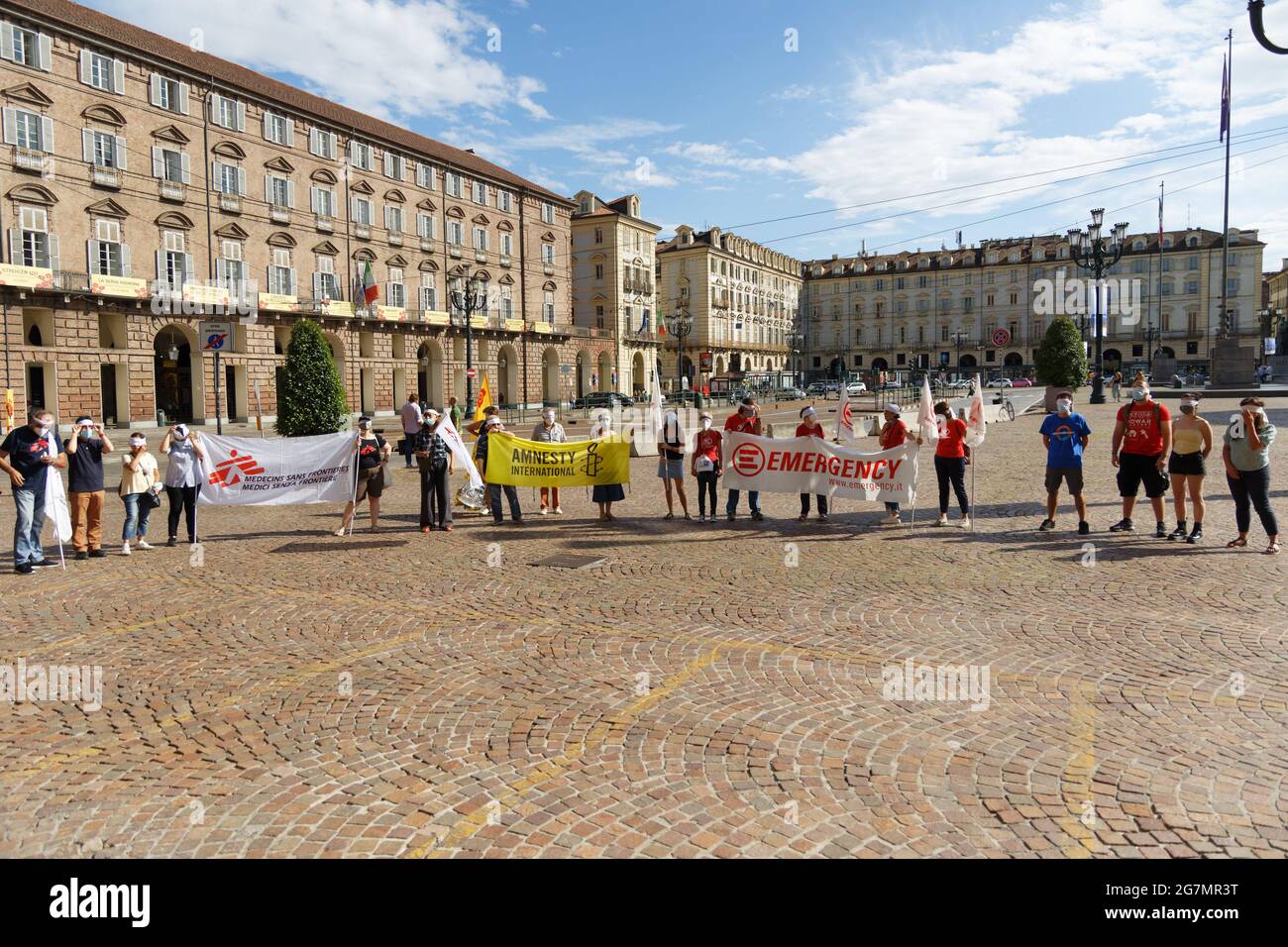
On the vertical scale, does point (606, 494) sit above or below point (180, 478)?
below

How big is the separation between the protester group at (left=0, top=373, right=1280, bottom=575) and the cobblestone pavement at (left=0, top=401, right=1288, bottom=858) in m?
0.76

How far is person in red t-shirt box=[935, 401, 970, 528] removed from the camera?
1215cm

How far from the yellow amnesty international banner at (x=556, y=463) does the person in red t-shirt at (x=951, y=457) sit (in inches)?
181

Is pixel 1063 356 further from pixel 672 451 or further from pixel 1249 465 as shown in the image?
pixel 672 451

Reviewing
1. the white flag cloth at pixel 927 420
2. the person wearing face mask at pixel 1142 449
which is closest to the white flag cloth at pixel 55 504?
the white flag cloth at pixel 927 420

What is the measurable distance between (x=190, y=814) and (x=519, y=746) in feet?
5.60

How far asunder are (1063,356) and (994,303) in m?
73.0

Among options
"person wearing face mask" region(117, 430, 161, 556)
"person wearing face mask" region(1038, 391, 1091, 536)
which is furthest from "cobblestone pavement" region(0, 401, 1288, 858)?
"person wearing face mask" region(1038, 391, 1091, 536)

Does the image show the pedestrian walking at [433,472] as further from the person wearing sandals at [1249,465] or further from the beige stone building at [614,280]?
the beige stone building at [614,280]

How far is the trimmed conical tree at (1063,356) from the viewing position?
139ft

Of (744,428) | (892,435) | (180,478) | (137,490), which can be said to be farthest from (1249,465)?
(137,490)

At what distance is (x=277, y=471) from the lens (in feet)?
42.7

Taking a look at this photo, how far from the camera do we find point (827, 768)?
15.5 ft

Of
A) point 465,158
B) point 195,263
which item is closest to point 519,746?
point 195,263
